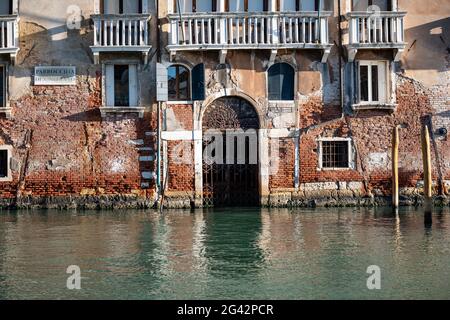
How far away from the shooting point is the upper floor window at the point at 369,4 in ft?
52.3

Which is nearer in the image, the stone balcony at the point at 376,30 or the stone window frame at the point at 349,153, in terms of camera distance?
the stone balcony at the point at 376,30

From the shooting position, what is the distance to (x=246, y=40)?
15531mm

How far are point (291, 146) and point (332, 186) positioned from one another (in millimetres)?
1145

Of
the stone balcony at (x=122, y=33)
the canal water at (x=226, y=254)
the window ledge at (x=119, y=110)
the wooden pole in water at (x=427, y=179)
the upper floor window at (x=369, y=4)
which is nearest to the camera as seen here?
the canal water at (x=226, y=254)

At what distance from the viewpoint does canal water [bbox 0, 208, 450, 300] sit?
8.00m

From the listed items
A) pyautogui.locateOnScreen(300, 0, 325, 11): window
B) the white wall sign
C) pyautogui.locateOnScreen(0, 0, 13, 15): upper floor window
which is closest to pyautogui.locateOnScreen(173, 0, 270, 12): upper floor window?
pyautogui.locateOnScreen(300, 0, 325, 11): window

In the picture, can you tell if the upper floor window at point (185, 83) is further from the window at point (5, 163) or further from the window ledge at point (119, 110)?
the window at point (5, 163)

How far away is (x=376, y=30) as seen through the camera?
15602mm

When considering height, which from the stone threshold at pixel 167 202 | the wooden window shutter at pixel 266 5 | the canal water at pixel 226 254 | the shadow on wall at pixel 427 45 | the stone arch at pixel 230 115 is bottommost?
the canal water at pixel 226 254

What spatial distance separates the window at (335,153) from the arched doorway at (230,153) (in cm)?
135

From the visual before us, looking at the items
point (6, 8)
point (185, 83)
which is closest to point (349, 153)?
point (185, 83)

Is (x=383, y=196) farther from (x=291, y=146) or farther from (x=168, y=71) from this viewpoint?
(x=168, y=71)

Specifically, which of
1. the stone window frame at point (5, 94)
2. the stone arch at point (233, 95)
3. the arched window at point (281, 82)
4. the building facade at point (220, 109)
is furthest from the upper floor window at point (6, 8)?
the arched window at point (281, 82)

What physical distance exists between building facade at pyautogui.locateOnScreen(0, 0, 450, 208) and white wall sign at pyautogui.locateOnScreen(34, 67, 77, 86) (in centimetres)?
3
